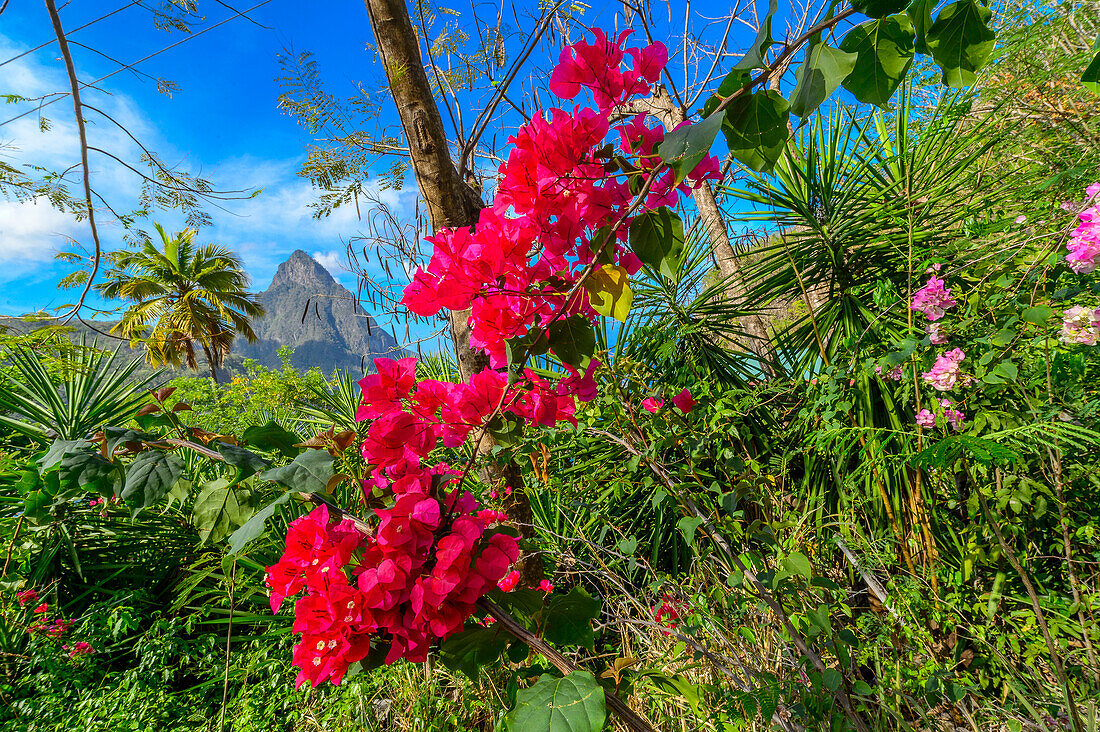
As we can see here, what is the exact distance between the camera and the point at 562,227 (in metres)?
0.52

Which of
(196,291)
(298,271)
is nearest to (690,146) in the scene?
(196,291)

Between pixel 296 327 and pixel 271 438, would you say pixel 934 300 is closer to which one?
pixel 271 438

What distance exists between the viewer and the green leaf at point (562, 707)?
1.46ft

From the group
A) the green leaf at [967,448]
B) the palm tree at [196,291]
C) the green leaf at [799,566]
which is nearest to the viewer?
the green leaf at [799,566]

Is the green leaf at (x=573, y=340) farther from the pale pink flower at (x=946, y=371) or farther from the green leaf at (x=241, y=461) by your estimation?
the pale pink flower at (x=946, y=371)

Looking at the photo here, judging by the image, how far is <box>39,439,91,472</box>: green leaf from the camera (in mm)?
520

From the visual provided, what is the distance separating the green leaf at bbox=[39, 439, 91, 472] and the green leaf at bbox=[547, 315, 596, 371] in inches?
21.4

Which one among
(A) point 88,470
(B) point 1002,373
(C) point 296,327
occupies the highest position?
(C) point 296,327

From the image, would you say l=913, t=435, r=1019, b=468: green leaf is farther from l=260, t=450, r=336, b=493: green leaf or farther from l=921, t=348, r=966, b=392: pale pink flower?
l=260, t=450, r=336, b=493: green leaf

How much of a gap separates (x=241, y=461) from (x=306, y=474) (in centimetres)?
10

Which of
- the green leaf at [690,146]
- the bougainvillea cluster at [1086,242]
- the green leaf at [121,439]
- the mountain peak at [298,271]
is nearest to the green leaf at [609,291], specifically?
the green leaf at [690,146]

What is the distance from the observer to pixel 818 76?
1.11 ft

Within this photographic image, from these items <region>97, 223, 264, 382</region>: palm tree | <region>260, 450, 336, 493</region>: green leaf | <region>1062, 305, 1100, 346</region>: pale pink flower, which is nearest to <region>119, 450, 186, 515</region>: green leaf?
<region>260, 450, 336, 493</region>: green leaf

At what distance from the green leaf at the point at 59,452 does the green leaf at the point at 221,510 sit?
0.14 metres
